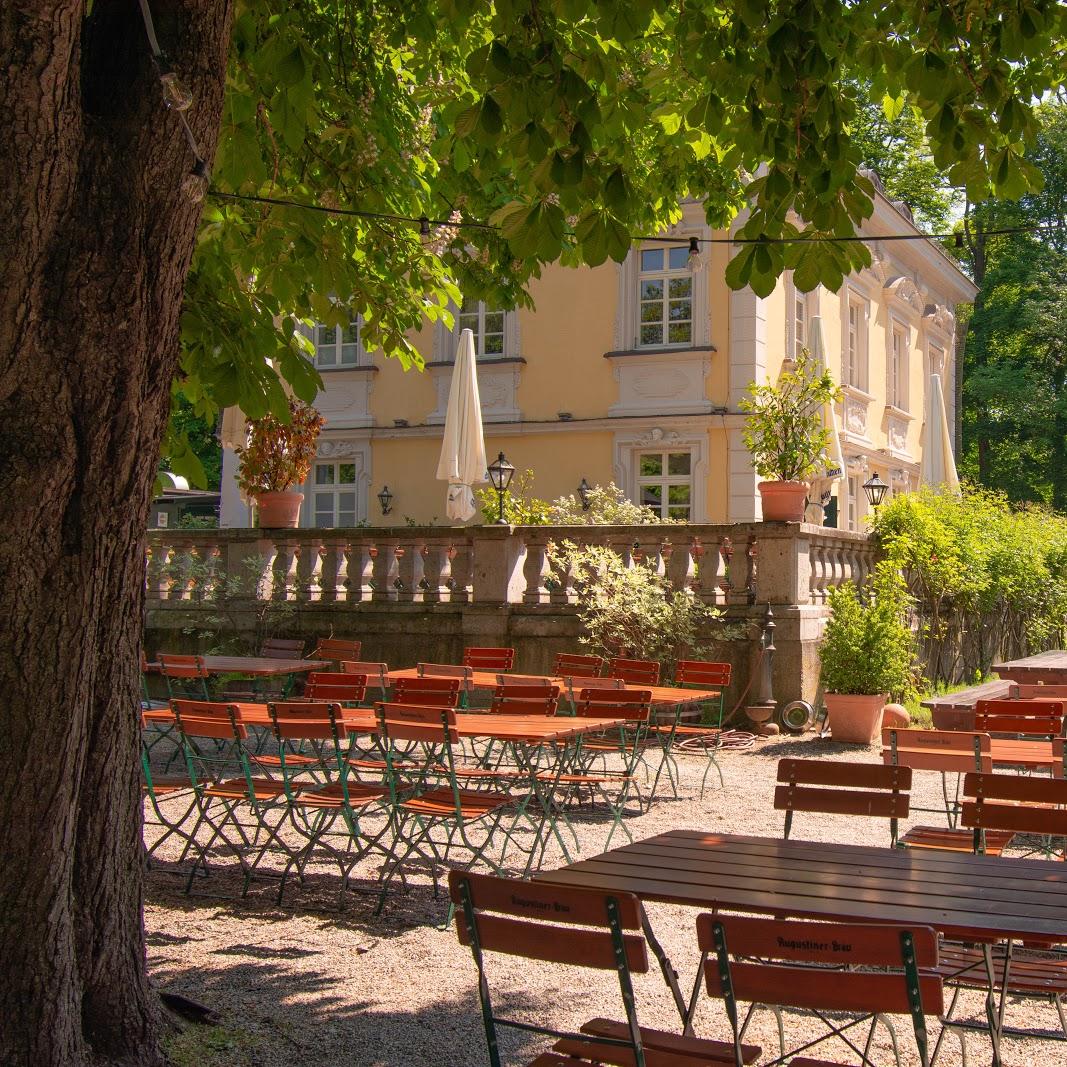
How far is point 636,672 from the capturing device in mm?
11141

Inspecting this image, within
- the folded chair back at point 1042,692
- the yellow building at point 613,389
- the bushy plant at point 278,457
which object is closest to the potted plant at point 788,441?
the folded chair back at point 1042,692

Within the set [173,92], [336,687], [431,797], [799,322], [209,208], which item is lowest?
[431,797]

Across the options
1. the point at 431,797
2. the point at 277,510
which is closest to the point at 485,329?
the point at 277,510

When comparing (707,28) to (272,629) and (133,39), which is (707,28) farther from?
(272,629)

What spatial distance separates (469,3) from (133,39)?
1709 mm

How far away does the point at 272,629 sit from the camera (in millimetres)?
15422

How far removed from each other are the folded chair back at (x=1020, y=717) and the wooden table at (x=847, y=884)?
138 inches

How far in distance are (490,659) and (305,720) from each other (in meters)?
5.44

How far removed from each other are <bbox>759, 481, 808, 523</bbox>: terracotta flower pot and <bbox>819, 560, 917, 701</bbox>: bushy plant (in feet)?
3.20

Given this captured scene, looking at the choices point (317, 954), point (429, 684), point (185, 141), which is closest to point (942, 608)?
point (429, 684)

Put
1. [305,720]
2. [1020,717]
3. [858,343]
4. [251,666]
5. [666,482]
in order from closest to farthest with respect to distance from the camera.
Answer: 1. [305,720]
2. [1020,717]
3. [251,666]
4. [666,482]
5. [858,343]

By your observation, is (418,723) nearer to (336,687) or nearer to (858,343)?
(336,687)

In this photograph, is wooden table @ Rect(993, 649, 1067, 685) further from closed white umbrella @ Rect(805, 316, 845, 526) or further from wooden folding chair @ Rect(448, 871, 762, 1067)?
wooden folding chair @ Rect(448, 871, 762, 1067)

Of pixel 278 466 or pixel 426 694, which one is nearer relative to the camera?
pixel 426 694
